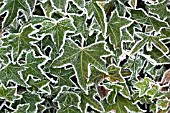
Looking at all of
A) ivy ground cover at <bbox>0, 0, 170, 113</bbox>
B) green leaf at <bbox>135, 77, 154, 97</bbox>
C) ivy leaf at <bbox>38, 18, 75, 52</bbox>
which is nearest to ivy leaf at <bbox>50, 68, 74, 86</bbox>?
ivy ground cover at <bbox>0, 0, 170, 113</bbox>

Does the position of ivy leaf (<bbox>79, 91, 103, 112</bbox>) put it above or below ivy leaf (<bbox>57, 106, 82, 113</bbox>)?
above

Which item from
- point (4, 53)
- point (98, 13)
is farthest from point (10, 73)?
point (98, 13)

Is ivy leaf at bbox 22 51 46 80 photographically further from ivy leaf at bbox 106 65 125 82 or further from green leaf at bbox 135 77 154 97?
green leaf at bbox 135 77 154 97

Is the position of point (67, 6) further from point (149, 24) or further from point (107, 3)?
point (149, 24)

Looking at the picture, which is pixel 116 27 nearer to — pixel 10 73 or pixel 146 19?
pixel 146 19

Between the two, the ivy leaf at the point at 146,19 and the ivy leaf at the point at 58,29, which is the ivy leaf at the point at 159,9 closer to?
the ivy leaf at the point at 146,19

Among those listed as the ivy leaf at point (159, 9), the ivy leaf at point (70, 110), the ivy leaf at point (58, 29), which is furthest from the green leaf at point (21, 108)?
the ivy leaf at point (159, 9)
